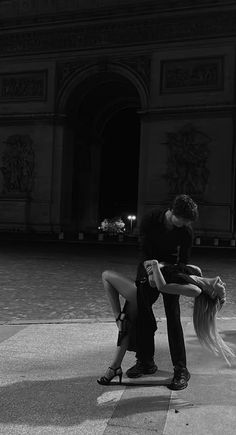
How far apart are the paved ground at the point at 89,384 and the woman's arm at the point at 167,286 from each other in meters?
0.67

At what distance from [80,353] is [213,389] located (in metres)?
1.29

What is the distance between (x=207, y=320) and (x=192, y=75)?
2174cm

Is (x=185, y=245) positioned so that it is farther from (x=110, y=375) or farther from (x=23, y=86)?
(x=23, y=86)

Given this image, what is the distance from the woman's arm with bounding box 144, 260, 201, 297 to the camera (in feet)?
10.9

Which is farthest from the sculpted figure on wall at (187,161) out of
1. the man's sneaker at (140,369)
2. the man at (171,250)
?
the man at (171,250)

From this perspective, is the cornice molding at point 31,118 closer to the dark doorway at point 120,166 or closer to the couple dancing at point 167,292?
the dark doorway at point 120,166

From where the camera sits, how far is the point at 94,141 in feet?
102

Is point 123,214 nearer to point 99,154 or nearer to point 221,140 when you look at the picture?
point 99,154

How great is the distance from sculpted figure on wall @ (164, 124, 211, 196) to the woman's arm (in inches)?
809

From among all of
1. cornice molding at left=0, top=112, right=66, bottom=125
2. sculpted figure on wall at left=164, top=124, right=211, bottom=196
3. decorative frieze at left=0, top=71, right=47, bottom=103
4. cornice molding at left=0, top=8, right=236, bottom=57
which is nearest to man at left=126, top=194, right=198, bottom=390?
sculpted figure on wall at left=164, top=124, right=211, bottom=196

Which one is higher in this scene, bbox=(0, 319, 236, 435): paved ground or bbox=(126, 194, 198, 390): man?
bbox=(126, 194, 198, 390): man

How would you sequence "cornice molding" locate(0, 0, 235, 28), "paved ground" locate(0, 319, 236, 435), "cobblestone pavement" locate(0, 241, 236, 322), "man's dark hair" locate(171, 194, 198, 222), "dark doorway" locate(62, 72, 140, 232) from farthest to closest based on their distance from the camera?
1. "dark doorway" locate(62, 72, 140, 232)
2. "cornice molding" locate(0, 0, 235, 28)
3. "cobblestone pavement" locate(0, 241, 236, 322)
4. "man's dark hair" locate(171, 194, 198, 222)
5. "paved ground" locate(0, 319, 236, 435)

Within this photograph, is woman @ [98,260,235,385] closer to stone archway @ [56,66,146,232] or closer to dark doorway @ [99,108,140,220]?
stone archway @ [56,66,146,232]

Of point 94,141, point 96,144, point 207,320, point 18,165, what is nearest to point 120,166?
point 96,144
